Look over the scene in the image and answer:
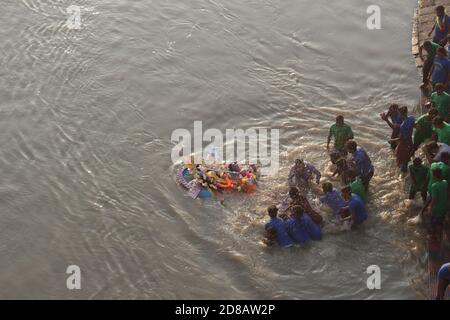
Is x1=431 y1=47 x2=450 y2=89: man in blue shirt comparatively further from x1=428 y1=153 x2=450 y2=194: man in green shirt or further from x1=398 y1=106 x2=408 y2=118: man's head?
x1=428 y1=153 x2=450 y2=194: man in green shirt

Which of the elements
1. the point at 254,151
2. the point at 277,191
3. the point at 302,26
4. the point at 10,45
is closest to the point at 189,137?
the point at 254,151

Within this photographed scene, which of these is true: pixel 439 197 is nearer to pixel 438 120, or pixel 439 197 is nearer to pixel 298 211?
pixel 438 120

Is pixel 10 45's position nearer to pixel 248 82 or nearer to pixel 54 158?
pixel 54 158

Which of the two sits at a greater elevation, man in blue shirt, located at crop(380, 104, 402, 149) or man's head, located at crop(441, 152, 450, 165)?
man in blue shirt, located at crop(380, 104, 402, 149)

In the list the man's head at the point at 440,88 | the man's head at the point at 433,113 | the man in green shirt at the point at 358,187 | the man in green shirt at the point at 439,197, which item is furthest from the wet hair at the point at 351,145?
the man's head at the point at 440,88

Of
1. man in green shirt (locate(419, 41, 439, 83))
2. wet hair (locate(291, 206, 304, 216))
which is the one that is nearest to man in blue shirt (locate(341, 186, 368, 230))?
wet hair (locate(291, 206, 304, 216))

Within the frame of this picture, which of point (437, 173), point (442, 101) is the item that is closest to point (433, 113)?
point (442, 101)

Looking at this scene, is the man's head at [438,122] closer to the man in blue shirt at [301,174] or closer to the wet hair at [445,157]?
the wet hair at [445,157]
